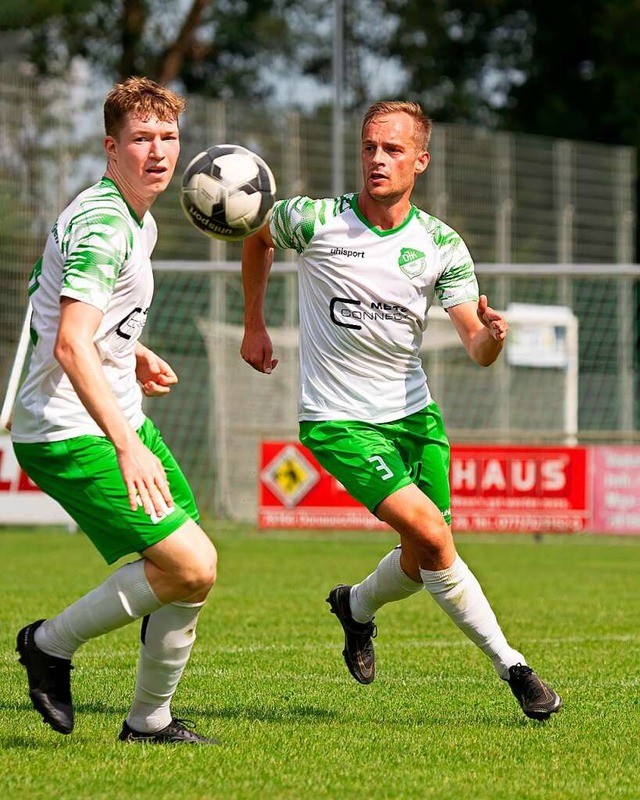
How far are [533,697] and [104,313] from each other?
223cm

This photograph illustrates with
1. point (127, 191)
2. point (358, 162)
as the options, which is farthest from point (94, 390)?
point (358, 162)

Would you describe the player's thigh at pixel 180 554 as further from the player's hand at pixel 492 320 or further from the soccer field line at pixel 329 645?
the soccer field line at pixel 329 645

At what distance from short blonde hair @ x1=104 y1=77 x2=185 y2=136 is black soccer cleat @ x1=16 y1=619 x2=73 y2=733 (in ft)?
5.89

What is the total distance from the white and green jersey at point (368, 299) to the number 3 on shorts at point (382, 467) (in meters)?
0.22

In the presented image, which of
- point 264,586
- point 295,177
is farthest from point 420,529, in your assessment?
point 295,177

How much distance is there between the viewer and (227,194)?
525 cm

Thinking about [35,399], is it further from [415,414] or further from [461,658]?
[461,658]

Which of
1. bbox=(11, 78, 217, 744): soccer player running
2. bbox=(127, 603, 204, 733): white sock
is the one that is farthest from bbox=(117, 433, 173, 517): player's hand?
bbox=(127, 603, 204, 733): white sock

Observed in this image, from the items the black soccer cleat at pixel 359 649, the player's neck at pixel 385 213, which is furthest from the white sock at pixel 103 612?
the player's neck at pixel 385 213

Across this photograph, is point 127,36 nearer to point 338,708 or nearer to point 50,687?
point 338,708

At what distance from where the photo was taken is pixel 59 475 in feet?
16.0

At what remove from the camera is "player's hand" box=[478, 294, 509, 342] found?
5535 mm

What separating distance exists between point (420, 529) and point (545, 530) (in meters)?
9.76

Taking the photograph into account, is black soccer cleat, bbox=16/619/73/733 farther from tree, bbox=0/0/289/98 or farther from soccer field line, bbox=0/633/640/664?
tree, bbox=0/0/289/98
